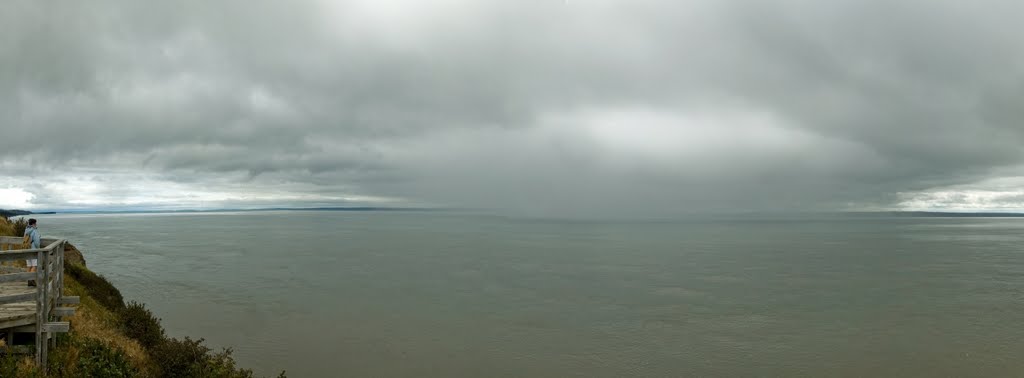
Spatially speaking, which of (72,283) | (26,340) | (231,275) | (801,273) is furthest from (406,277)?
(801,273)

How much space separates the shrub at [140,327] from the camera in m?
20.5

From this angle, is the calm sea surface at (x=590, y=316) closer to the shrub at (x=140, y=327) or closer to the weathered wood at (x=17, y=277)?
the shrub at (x=140, y=327)

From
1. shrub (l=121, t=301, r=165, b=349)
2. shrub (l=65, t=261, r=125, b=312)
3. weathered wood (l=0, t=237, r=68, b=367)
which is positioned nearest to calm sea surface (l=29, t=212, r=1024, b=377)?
shrub (l=121, t=301, r=165, b=349)

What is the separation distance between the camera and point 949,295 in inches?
1676

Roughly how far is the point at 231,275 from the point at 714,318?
44.0 metres

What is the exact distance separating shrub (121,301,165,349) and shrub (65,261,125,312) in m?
1.04

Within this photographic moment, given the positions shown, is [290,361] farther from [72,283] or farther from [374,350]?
[72,283]

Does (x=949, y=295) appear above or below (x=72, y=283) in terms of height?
below

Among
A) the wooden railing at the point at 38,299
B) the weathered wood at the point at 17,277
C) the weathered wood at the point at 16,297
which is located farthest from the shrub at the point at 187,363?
the weathered wood at the point at 17,277

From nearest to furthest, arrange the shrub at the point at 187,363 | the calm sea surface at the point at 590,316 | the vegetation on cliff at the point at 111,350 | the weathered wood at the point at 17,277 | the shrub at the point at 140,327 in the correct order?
the weathered wood at the point at 17,277 → the vegetation on cliff at the point at 111,350 → the shrub at the point at 187,363 → the shrub at the point at 140,327 → the calm sea surface at the point at 590,316

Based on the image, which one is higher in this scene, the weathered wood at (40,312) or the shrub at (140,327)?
the weathered wood at (40,312)

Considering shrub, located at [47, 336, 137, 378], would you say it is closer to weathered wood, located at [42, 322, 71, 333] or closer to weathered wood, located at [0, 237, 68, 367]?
weathered wood, located at [0, 237, 68, 367]

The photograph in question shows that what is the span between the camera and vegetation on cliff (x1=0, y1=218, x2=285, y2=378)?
43.3 ft

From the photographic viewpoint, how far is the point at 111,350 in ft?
49.6
